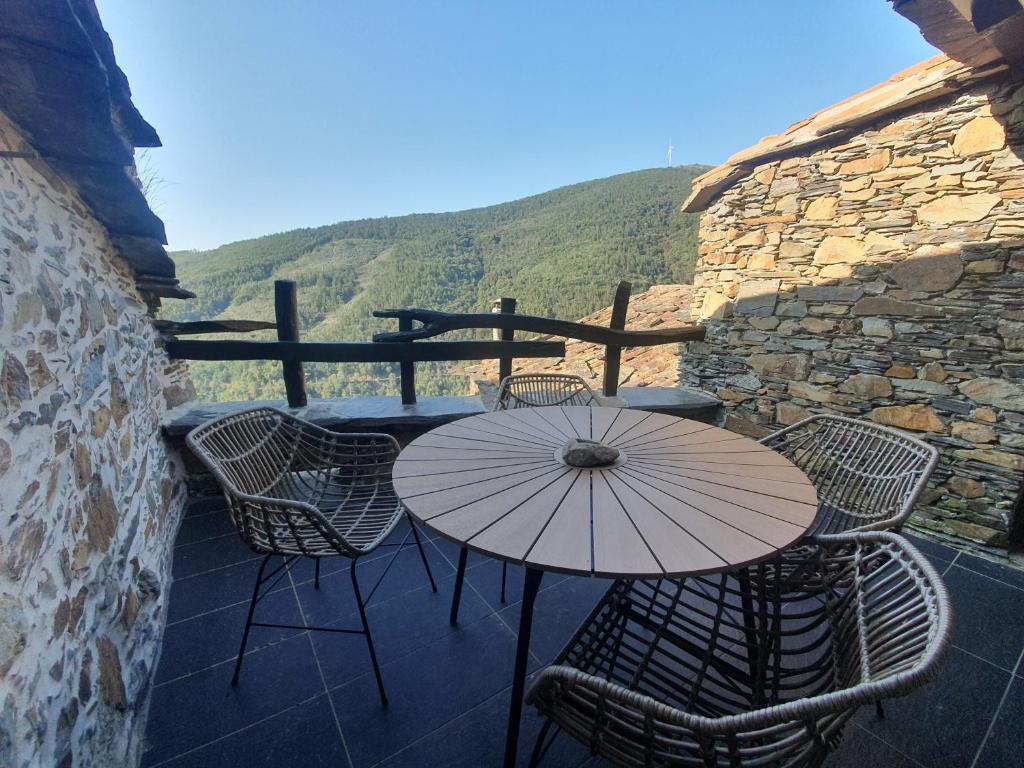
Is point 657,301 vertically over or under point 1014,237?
under

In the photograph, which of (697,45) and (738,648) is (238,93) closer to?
(697,45)

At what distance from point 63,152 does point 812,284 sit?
11.7 ft

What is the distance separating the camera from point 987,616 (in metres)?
1.81

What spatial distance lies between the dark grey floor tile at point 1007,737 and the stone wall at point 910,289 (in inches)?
46.9

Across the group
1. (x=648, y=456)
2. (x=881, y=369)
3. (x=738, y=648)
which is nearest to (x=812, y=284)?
(x=881, y=369)

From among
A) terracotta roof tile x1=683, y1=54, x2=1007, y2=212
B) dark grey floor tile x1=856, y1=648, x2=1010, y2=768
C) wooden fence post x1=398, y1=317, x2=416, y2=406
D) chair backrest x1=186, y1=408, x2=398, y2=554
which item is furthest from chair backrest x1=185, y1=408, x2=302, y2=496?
terracotta roof tile x1=683, y1=54, x2=1007, y2=212

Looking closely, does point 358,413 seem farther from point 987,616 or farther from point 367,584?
point 987,616

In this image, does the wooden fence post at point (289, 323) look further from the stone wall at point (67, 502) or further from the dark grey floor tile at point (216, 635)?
the dark grey floor tile at point (216, 635)

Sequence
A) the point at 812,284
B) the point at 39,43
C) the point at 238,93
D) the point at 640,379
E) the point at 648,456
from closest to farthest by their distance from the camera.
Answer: the point at 39,43 → the point at 648,456 → the point at 812,284 → the point at 640,379 → the point at 238,93

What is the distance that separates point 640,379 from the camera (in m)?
4.88

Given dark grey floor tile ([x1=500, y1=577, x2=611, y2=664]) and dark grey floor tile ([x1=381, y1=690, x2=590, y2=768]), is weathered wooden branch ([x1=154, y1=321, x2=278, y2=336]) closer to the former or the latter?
dark grey floor tile ([x1=500, y1=577, x2=611, y2=664])

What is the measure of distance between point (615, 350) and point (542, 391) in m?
0.84

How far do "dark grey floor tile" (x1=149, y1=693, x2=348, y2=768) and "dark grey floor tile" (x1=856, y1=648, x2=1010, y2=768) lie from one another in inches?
63.5

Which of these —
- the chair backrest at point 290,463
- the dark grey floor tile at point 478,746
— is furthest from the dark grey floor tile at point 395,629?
the chair backrest at point 290,463
